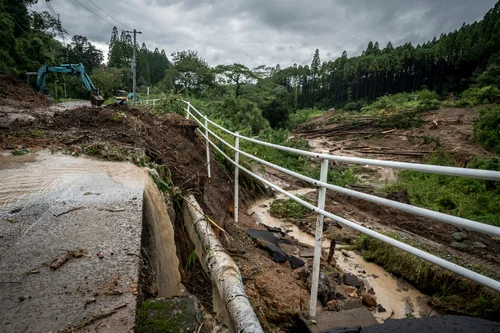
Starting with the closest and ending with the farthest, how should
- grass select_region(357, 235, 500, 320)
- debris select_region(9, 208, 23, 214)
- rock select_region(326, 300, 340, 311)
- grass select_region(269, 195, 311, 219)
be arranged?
debris select_region(9, 208, 23, 214), rock select_region(326, 300, 340, 311), grass select_region(357, 235, 500, 320), grass select_region(269, 195, 311, 219)

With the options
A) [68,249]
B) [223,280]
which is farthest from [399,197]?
[68,249]

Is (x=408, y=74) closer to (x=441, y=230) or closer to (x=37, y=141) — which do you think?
(x=441, y=230)

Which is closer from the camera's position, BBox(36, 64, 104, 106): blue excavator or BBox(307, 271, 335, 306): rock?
BBox(307, 271, 335, 306): rock

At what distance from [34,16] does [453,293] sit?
35409mm

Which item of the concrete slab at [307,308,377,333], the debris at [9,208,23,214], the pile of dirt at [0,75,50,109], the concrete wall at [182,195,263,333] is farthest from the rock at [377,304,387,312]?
the pile of dirt at [0,75,50,109]

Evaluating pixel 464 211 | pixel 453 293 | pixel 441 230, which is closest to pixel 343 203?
pixel 441 230

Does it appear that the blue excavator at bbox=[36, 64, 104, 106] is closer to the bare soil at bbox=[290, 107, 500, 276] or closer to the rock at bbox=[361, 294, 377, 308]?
the bare soil at bbox=[290, 107, 500, 276]

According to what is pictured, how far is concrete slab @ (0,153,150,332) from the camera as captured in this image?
3.77ft

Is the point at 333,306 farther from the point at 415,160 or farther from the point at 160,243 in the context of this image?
the point at 415,160

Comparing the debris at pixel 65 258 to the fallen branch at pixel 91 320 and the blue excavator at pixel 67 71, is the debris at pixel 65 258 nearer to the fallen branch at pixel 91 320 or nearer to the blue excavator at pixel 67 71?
the fallen branch at pixel 91 320

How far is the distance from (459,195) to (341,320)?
26.1 feet

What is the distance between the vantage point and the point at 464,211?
22.9 feet

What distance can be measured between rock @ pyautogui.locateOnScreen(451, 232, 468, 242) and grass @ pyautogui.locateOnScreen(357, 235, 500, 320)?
2118 millimetres

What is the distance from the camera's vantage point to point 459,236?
5367 millimetres
